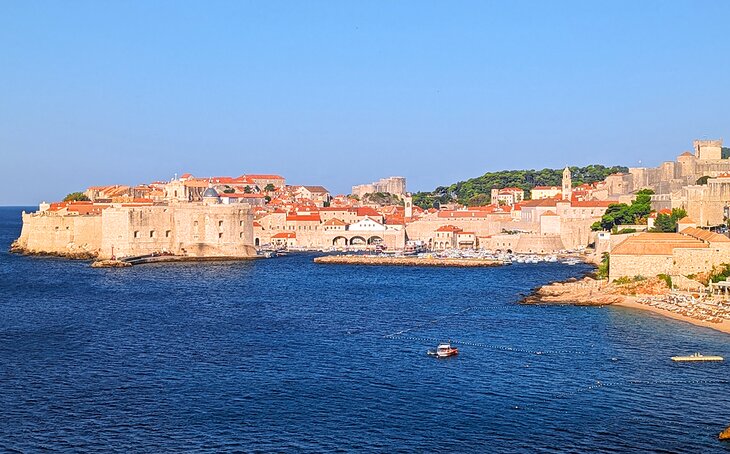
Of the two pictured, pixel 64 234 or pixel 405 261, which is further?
pixel 64 234

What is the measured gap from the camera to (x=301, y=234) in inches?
2094

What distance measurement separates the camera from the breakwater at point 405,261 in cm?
4159

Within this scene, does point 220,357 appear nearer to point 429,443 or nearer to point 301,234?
point 429,443

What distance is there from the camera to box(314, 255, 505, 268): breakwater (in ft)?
136

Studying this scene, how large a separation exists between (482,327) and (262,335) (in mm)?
5271

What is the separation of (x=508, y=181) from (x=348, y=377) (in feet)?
221

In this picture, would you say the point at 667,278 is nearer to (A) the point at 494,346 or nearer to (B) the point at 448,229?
(A) the point at 494,346

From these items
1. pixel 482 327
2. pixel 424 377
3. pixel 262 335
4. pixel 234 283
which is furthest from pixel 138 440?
pixel 234 283

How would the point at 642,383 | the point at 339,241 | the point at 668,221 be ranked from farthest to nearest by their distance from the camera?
the point at 339,241 < the point at 668,221 < the point at 642,383

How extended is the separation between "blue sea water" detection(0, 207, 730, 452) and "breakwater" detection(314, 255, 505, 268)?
1331cm

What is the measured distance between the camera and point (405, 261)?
1703 inches

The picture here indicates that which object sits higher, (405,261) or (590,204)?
(590,204)

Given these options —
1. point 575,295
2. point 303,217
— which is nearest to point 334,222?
point 303,217

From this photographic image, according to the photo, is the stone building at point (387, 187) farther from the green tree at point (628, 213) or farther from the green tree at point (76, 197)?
the green tree at point (628, 213)
